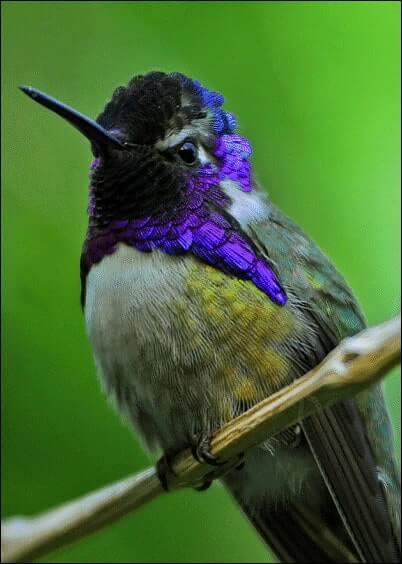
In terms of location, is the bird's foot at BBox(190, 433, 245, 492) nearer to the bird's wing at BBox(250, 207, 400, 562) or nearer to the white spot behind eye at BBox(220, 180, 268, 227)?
the bird's wing at BBox(250, 207, 400, 562)

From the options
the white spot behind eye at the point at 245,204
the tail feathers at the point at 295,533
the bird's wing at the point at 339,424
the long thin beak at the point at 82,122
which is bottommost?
the tail feathers at the point at 295,533

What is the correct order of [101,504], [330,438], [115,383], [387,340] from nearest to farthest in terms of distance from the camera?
[387,340]
[101,504]
[330,438]
[115,383]

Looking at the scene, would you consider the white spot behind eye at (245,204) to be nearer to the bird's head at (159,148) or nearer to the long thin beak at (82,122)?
the bird's head at (159,148)

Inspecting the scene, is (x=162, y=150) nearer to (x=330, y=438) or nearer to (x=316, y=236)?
(x=316, y=236)

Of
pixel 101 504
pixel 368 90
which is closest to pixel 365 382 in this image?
pixel 101 504

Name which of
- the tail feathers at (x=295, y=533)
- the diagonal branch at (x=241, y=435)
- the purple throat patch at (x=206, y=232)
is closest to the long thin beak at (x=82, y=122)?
the purple throat patch at (x=206, y=232)
